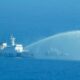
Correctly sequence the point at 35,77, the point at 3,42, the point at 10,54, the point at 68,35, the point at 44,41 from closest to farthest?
the point at 35,77 → the point at 68,35 → the point at 44,41 → the point at 10,54 → the point at 3,42

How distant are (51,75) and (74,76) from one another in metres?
2.31

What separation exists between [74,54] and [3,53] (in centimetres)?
1438

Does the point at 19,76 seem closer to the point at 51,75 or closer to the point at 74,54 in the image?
the point at 51,75

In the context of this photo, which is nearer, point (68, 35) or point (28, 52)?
point (68, 35)

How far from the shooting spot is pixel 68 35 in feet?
215

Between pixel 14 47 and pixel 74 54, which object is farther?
pixel 14 47

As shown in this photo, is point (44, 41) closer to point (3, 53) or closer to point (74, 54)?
point (74, 54)

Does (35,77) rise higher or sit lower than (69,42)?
lower

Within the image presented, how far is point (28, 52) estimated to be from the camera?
74375 millimetres

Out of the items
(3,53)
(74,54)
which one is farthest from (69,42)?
(3,53)

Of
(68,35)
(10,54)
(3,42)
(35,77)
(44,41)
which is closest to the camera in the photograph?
(35,77)

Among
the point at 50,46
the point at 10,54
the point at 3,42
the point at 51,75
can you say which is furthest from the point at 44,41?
the point at 51,75

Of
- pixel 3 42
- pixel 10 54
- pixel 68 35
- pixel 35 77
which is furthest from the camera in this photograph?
pixel 3 42

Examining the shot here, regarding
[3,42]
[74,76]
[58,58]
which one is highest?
[3,42]
